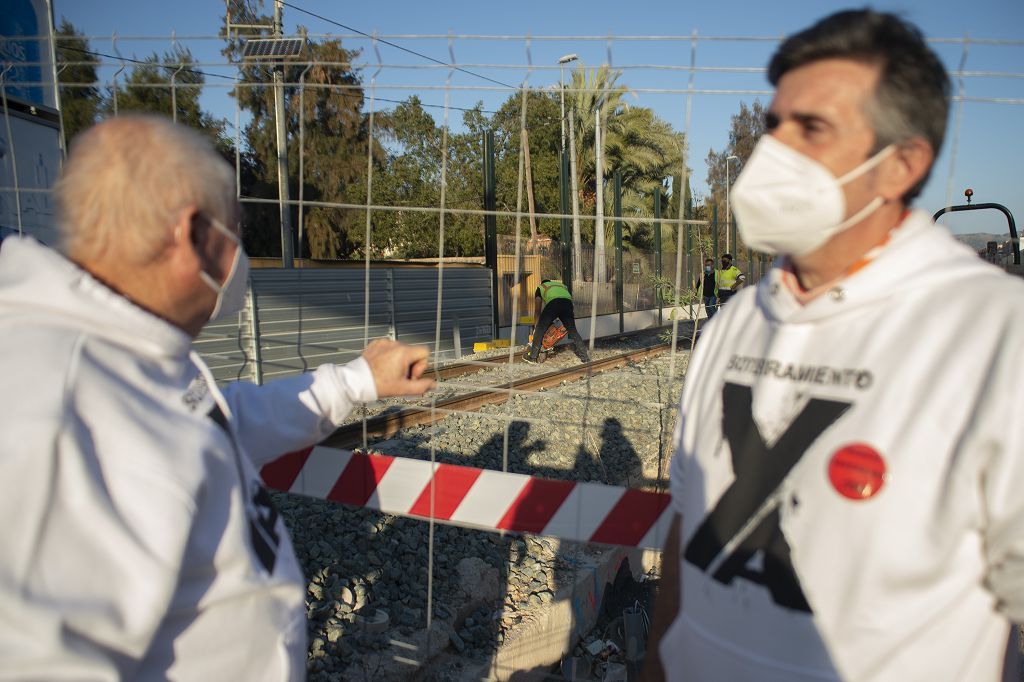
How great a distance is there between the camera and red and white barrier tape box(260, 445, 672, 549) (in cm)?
257

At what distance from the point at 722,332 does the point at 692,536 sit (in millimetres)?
473

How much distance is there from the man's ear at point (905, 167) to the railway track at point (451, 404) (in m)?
1.73

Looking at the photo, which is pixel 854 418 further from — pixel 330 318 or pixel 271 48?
pixel 330 318

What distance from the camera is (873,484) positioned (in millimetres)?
1201

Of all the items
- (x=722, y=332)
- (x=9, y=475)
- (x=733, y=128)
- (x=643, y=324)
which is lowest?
(x=643, y=324)

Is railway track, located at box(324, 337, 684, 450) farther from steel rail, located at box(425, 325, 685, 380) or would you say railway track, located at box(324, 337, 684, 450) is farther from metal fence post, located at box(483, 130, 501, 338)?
metal fence post, located at box(483, 130, 501, 338)

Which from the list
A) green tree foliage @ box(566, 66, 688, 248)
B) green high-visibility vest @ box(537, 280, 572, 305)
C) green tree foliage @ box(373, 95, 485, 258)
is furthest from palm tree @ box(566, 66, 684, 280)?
green tree foliage @ box(373, 95, 485, 258)

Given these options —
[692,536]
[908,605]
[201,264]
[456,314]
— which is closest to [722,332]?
[692,536]

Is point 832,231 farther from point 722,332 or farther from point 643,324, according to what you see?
point 643,324

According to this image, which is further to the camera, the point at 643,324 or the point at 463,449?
the point at 643,324

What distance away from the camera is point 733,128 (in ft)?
13.6

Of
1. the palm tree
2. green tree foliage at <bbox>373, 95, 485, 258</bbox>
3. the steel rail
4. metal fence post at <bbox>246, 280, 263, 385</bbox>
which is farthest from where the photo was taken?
green tree foliage at <bbox>373, 95, 485, 258</bbox>

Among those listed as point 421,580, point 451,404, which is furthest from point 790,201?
point 451,404

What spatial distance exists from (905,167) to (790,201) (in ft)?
0.72
